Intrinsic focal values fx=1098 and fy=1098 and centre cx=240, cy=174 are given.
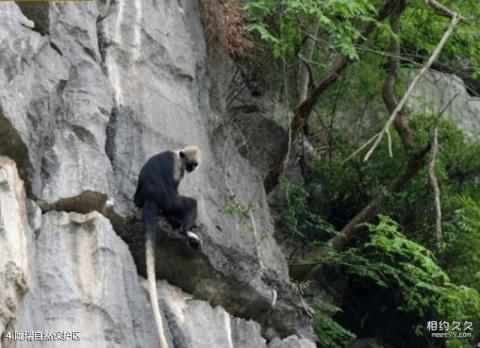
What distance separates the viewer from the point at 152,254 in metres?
8.45

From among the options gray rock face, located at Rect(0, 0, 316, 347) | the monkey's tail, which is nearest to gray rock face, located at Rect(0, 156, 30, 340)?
gray rock face, located at Rect(0, 0, 316, 347)

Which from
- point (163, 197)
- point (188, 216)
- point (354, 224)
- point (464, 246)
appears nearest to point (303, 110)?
point (354, 224)

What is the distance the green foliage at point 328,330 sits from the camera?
12008 mm

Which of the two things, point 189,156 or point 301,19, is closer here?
point 189,156

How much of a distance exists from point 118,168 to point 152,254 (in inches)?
38.6

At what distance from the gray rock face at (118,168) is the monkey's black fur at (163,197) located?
0.44 ft

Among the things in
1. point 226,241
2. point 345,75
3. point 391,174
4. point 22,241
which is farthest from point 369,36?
point 22,241

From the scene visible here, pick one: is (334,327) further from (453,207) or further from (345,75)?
(345,75)

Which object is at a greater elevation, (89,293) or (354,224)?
(354,224)

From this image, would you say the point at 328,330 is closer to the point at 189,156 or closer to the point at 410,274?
the point at 410,274

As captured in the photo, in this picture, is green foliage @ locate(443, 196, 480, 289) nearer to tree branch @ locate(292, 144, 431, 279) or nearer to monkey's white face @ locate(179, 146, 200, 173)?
tree branch @ locate(292, 144, 431, 279)

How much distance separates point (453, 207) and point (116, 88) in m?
5.30

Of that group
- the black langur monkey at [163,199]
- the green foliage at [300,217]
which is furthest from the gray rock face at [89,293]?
the green foliage at [300,217]

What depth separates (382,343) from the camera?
44.1 feet
